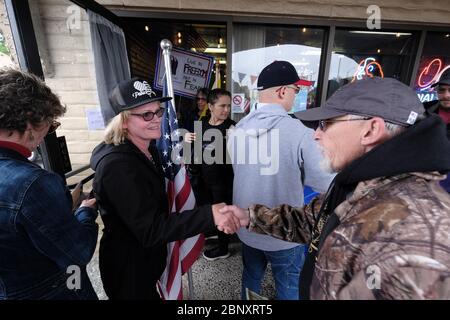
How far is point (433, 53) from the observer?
3963 millimetres

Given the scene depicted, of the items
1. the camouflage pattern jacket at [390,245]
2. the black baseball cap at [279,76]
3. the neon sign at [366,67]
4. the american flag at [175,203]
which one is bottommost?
the american flag at [175,203]

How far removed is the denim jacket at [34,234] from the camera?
3.09ft

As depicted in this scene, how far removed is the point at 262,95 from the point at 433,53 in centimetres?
422

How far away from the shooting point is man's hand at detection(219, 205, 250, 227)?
1.35m

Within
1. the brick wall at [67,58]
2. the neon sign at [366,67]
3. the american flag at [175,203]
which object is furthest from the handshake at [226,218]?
the neon sign at [366,67]

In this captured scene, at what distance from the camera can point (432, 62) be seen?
399cm

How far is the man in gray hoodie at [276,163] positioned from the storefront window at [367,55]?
2.71m

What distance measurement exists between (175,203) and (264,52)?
2.99 meters

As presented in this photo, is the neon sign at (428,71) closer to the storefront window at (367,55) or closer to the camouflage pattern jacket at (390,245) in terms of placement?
the storefront window at (367,55)

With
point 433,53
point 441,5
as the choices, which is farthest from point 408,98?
point 433,53

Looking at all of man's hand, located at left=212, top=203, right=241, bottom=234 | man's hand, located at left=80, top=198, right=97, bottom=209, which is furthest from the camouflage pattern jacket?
man's hand, located at left=80, top=198, right=97, bottom=209

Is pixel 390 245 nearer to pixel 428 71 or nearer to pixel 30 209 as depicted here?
pixel 30 209

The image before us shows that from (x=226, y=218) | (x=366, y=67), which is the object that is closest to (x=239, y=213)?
(x=226, y=218)
